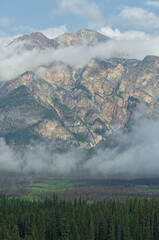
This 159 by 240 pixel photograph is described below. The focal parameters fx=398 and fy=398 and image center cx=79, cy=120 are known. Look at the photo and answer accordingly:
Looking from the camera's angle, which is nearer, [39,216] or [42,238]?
[42,238]

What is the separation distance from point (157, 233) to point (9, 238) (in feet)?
254

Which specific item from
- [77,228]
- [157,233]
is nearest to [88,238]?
[77,228]

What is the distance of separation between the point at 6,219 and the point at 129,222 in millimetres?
60430

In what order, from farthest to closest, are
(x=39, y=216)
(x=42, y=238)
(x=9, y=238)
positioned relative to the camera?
1. (x=39, y=216)
2. (x=42, y=238)
3. (x=9, y=238)

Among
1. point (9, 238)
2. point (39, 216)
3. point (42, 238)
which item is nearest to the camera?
point (9, 238)

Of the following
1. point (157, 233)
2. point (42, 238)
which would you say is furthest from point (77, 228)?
point (157, 233)

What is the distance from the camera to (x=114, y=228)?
7564 inches

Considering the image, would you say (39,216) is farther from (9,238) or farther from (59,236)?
(9,238)

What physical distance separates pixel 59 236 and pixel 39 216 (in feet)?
44.0

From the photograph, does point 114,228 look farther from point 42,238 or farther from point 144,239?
point 42,238

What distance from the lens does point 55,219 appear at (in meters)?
197

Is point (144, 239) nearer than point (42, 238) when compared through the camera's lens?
No

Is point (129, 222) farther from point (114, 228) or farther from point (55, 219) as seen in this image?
point (55, 219)

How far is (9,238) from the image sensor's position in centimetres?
16188
